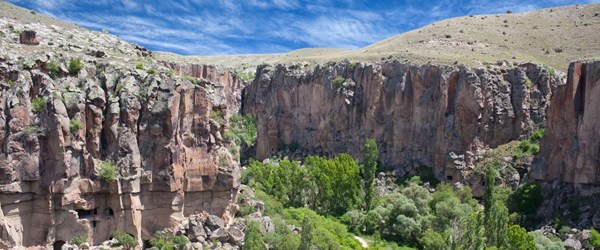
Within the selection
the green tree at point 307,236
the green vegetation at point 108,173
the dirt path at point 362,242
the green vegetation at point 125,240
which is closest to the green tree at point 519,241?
the dirt path at point 362,242

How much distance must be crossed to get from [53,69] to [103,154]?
6.33 metres

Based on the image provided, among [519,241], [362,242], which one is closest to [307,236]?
[519,241]

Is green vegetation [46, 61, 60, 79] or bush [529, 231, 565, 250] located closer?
green vegetation [46, 61, 60, 79]

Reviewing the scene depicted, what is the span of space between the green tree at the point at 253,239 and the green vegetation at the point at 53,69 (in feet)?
53.1

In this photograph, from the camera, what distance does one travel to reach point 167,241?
35594 mm

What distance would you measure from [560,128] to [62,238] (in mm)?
48105

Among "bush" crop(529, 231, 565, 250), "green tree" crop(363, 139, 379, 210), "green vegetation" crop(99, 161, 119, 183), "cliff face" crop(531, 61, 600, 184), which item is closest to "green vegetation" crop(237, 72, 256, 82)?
"green tree" crop(363, 139, 379, 210)

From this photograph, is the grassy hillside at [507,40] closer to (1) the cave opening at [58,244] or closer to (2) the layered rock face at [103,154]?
(2) the layered rock face at [103,154]

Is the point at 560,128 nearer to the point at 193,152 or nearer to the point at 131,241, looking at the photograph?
the point at 193,152

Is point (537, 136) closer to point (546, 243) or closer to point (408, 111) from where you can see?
point (408, 111)

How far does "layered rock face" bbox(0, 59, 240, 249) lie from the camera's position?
32000 millimetres

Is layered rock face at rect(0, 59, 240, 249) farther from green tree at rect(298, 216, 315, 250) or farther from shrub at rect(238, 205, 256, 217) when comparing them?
green tree at rect(298, 216, 315, 250)

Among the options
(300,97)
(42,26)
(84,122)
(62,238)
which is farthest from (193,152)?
(300,97)

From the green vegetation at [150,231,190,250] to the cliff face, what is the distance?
38.8 m
